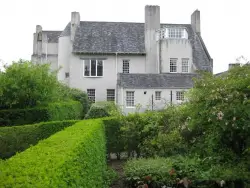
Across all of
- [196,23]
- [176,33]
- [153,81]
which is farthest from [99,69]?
[196,23]

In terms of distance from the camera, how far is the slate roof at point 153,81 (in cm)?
3291

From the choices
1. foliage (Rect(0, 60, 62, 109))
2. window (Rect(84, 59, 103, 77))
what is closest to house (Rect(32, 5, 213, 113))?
window (Rect(84, 59, 103, 77))

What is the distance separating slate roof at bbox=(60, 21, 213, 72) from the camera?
3725 cm

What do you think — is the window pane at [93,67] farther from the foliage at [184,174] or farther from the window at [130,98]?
the foliage at [184,174]

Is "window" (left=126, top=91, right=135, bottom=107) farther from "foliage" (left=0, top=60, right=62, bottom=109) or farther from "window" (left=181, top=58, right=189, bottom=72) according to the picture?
"foliage" (left=0, top=60, right=62, bottom=109)

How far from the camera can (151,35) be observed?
38.0 m

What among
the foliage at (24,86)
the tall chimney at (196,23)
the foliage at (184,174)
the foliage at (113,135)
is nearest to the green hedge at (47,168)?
the foliage at (184,174)

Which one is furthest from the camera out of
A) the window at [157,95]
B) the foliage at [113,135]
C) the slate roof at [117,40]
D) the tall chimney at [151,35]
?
the tall chimney at [151,35]

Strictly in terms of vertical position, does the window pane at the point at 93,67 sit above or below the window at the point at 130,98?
above

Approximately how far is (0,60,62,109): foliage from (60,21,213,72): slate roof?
58.8ft

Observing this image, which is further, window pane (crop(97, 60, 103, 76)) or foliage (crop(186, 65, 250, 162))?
window pane (crop(97, 60, 103, 76))

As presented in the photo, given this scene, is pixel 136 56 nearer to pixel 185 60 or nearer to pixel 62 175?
pixel 185 60

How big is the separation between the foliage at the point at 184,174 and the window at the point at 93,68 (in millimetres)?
27944

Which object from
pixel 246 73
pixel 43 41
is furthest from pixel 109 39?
pixel 246 73
